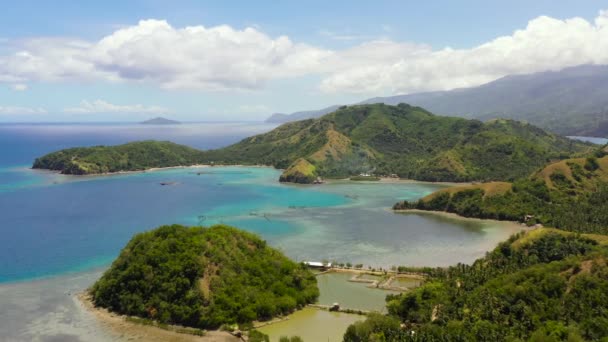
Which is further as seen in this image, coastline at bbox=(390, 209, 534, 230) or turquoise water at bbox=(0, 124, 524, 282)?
coastline at bbox=(390, 209, 534, 230)

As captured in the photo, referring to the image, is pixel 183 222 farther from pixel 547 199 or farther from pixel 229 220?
pixel 547 199

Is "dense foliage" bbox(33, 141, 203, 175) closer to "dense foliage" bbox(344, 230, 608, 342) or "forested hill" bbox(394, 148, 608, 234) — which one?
"forested hill" bbox(394, 148, 608, 234)

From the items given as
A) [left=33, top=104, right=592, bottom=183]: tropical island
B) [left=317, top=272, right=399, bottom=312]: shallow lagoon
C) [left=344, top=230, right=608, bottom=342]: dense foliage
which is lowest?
Answer: [left=317, top=272, right=399, bottom=312]: shallow lagoon

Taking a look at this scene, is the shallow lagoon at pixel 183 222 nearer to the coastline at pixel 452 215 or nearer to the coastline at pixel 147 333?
the coastline at pixel 147 333

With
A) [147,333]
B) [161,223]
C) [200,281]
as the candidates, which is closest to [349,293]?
[200,281]

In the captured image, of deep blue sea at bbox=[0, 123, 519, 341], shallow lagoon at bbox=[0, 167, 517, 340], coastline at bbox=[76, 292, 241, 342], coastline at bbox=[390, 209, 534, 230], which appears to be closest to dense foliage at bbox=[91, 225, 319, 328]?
coastline at bbox=[76, 292, 241, 342]
